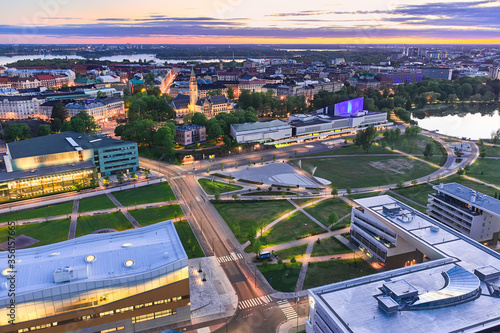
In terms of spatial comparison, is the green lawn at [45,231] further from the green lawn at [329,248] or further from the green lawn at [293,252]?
the green lawn at [329,248]

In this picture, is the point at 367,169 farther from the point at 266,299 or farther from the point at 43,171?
the point at 43,171

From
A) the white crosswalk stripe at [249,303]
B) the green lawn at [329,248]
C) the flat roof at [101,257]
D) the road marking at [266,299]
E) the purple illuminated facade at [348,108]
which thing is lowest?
the road marking at [266,299]

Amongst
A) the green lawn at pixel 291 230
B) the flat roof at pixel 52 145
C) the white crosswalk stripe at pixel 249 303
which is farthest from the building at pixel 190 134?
the white crosswalk stripe at pixel 249 303

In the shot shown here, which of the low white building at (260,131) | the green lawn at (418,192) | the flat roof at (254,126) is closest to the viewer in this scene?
the green lawn at (418,192)

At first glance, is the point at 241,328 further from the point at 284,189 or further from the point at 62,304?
the point at 284,189

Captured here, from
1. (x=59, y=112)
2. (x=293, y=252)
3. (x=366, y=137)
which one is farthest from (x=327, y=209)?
(x=59, y=112)

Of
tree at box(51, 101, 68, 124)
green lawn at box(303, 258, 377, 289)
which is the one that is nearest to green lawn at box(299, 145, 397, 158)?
green lawn at box(303, 258, 377, 289)
